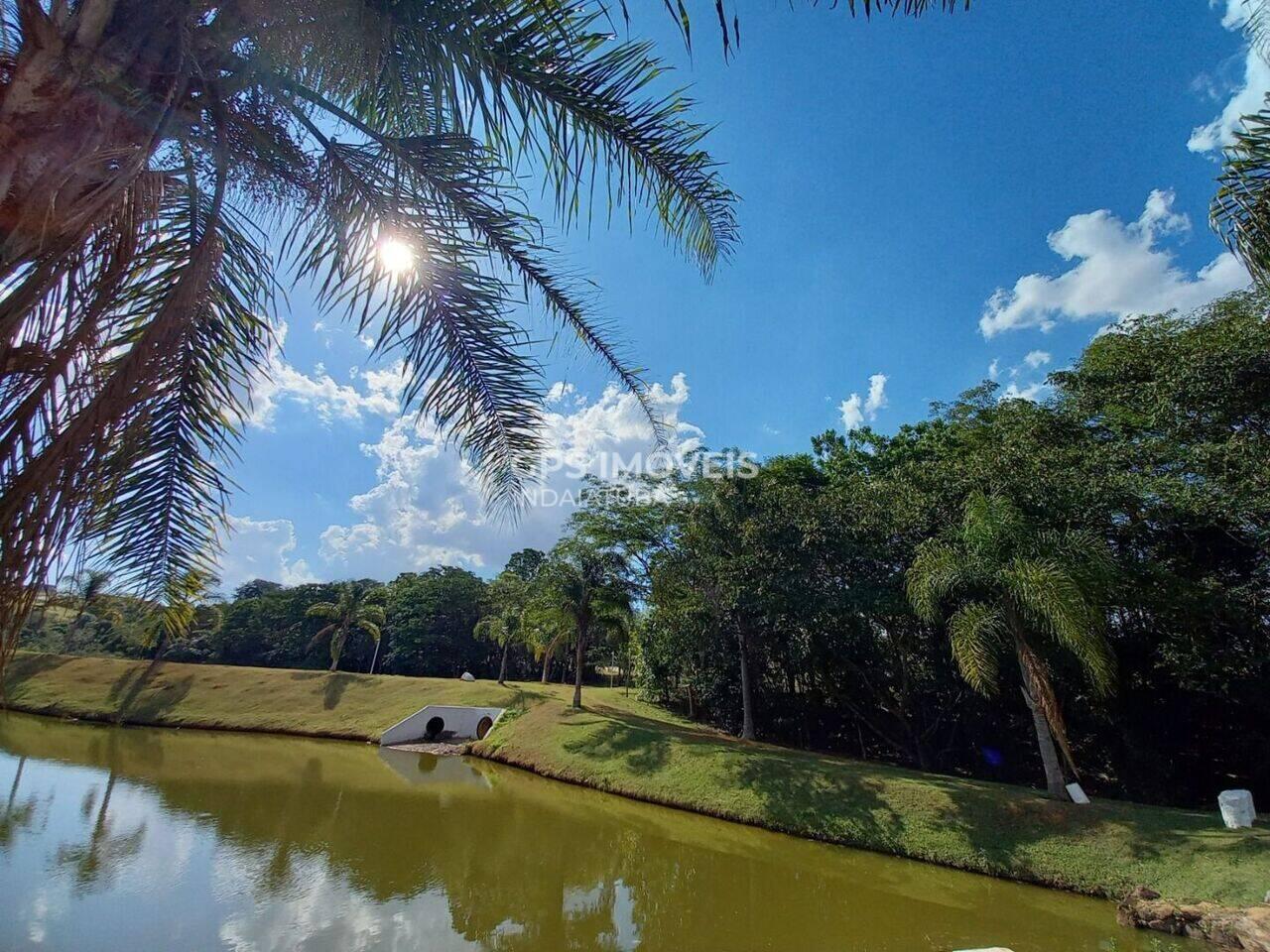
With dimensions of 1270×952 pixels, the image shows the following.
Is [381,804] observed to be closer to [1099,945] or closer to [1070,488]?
[1099,945]

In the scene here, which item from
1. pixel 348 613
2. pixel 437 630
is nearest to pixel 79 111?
pixel 348 613

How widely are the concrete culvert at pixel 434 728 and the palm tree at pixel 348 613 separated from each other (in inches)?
287

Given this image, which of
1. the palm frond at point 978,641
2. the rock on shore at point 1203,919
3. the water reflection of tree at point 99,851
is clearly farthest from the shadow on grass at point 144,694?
the rock on shore at point 1203,919

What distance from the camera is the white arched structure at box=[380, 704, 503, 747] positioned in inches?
851

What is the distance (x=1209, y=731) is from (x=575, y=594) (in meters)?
17.0

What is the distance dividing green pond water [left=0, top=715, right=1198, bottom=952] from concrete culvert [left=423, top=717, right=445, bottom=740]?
846 cm

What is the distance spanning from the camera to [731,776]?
545 inches

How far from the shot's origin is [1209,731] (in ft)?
42.8

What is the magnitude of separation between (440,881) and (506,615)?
2061 cm

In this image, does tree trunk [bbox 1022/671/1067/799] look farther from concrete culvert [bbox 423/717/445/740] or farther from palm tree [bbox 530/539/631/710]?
concrete culvert [bbox 423/717/445/740]

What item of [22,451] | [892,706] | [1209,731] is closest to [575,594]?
[892,706]

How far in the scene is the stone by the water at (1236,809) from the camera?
9.27 metres

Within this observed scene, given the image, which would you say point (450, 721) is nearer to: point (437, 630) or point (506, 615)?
point (506, 615)

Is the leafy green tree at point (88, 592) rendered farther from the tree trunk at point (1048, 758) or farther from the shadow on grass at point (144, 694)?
the shadow on grass at point (144, 694)
